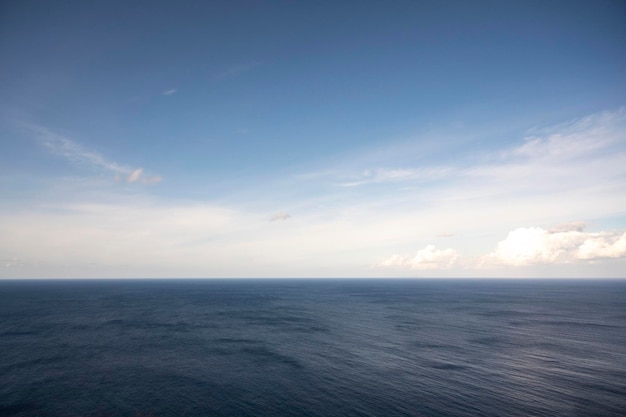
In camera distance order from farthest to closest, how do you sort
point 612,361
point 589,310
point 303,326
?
point 589,310 → point 303,326 → point 612,361

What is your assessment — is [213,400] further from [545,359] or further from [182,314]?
[182,314]

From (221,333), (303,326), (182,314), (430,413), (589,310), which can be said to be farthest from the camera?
(589,310)

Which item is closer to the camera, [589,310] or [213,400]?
Result: [213,400]

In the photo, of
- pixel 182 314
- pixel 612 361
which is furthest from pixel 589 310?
pixel 182 314

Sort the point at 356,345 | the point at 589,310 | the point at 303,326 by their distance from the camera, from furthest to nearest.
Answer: the point at 589,310 < the point at 303,326 < the point at 356,345

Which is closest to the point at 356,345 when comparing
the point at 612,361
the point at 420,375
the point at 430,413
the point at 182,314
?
the point at 420,375

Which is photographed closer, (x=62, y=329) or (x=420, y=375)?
(x=420, y=375)

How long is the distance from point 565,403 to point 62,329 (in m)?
148

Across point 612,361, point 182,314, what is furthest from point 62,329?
point 612,361

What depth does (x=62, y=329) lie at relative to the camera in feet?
365

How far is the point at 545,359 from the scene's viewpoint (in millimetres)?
79125

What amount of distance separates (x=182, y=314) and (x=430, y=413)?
132 meters

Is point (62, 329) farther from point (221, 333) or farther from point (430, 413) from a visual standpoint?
point (430, 413)

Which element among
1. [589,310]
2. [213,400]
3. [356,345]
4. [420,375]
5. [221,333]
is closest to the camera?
[213,400]
